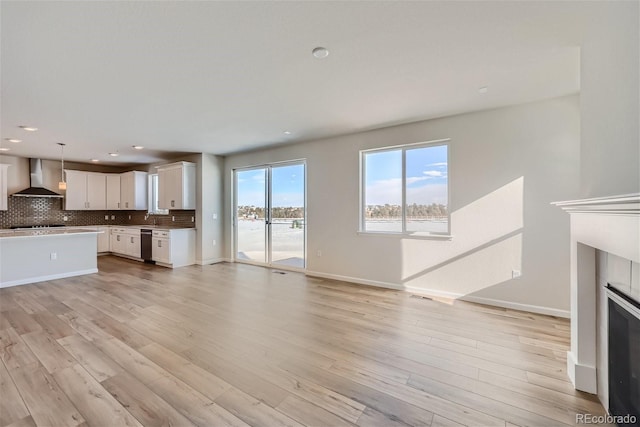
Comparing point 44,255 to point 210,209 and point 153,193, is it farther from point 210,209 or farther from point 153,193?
point 153,193

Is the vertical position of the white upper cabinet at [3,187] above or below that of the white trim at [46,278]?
above

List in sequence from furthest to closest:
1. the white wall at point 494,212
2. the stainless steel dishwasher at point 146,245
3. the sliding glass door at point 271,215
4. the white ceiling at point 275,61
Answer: the stainless steel dishwasher at point 146,245, the sliding glass door at point 271,215, the white wall at point 494,212, the white ceiling at point 275,61

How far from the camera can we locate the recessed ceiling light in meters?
2.17

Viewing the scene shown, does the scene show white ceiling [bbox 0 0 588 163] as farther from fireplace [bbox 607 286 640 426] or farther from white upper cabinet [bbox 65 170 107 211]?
white upper cabinet [bbox 65 170 107 211]

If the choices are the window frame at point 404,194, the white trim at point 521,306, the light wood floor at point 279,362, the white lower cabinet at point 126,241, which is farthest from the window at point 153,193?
the white trim at point 521,306

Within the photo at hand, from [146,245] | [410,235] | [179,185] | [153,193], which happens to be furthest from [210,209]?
[410,235]

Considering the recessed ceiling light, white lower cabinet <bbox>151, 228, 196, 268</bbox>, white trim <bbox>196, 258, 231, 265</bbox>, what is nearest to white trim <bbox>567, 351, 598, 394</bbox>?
the recessed ceiling light

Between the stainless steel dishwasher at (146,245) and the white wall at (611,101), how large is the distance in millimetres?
7364

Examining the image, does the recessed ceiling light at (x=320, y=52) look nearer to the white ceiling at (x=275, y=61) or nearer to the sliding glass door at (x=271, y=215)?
the white ceiling at (x=275, y=61)

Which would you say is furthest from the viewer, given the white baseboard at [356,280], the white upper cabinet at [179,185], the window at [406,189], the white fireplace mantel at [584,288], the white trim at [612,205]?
the white upper cabinet at [179,185]

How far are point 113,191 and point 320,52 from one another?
8.24 m

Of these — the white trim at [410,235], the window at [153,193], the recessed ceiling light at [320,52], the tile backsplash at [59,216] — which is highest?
the recessed ceiling light at [320,52]

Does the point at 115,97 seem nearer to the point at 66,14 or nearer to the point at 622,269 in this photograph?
the point at 66,14

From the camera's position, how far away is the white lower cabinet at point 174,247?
5.93m
